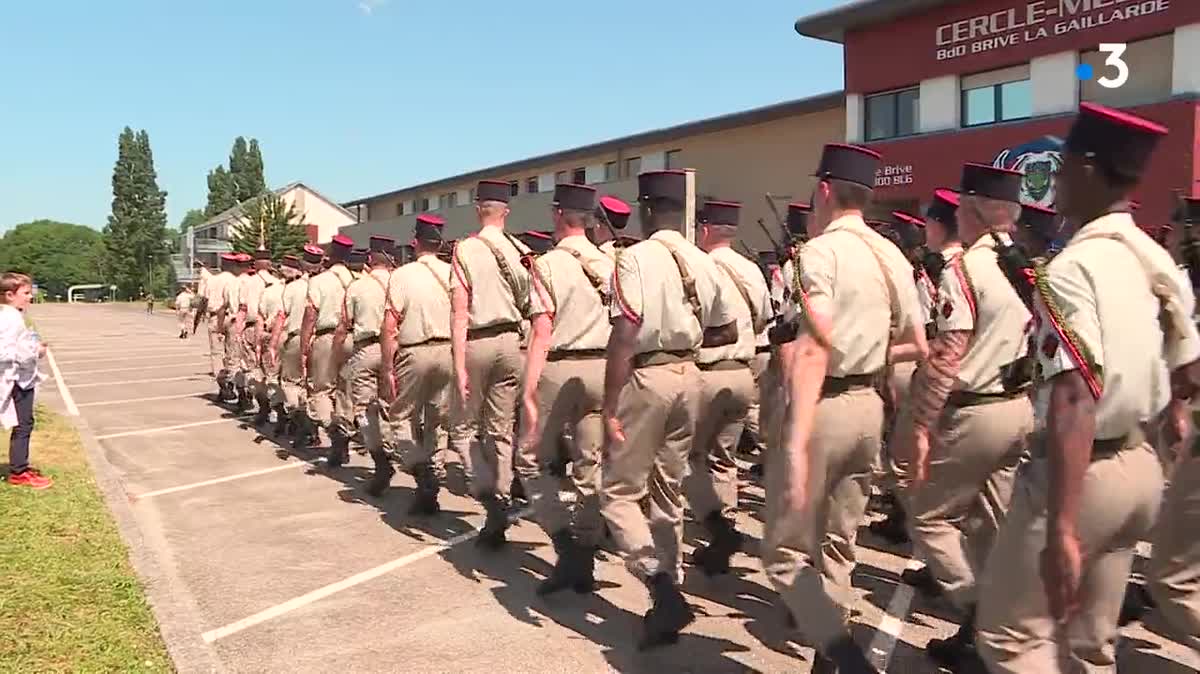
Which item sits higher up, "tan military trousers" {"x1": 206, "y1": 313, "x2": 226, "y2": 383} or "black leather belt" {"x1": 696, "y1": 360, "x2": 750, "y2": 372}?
"black leather belt" {"x1": 696, "y1": 360, "x2": 750, "y2": 372}

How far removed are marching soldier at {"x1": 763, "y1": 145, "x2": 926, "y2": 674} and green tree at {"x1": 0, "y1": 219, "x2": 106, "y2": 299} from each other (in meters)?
154

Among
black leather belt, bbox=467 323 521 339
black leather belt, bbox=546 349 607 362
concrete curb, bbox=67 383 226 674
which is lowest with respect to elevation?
concrete curb, bbox=67 383 226 674

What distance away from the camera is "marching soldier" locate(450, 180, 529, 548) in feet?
21.3

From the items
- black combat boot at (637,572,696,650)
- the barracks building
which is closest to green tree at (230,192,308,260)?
the barracks building

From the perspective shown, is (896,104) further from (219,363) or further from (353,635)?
(353,635)

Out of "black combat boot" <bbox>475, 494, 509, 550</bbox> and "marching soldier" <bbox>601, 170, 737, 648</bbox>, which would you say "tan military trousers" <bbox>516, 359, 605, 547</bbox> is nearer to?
"marching soldier" <bbox>601, 170, 737, 648</bbox>

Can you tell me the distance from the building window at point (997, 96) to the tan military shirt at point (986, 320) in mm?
16436

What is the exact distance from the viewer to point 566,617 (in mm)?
5281

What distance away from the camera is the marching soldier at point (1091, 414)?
2.64 meters

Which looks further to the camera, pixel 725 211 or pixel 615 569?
pixel 725 211

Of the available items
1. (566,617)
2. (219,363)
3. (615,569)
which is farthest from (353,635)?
(219,363)

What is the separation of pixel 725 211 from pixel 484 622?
3284 mm

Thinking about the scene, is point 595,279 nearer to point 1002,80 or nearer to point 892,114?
point 1002,80

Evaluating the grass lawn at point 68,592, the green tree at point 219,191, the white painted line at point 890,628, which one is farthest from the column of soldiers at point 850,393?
the green tree at point 219,191
